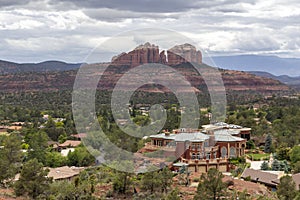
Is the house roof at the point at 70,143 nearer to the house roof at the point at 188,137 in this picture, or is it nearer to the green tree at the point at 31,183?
the house roof at the point at 188,137

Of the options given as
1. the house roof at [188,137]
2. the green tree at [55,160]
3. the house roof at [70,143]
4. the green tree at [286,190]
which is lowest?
the house roof at [70,143]

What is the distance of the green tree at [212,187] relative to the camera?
24656 mm

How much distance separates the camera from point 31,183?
1039 inches

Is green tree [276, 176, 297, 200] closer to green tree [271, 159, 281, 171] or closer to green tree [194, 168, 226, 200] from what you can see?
green tree [194, 168, 226, 200]

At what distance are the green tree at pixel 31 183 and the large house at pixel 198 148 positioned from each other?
10610 mm

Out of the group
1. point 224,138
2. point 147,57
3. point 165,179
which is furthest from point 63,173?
point 147,57

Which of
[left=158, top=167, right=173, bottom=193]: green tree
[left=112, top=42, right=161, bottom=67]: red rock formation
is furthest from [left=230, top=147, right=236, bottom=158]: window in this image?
[left=112, top=42, right=161, bottom=67]: red rock formation

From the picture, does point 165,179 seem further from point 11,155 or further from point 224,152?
point 224,152

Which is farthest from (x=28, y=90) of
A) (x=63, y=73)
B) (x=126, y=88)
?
(x=126, y=88)

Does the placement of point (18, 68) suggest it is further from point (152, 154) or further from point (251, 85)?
point (152, 154)

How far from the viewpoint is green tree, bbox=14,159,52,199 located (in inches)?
1042

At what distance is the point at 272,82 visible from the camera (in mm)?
141125

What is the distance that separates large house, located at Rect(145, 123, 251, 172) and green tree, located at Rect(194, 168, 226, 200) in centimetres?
866

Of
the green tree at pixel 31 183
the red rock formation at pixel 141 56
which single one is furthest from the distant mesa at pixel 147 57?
the green tree at pixel 31 183
